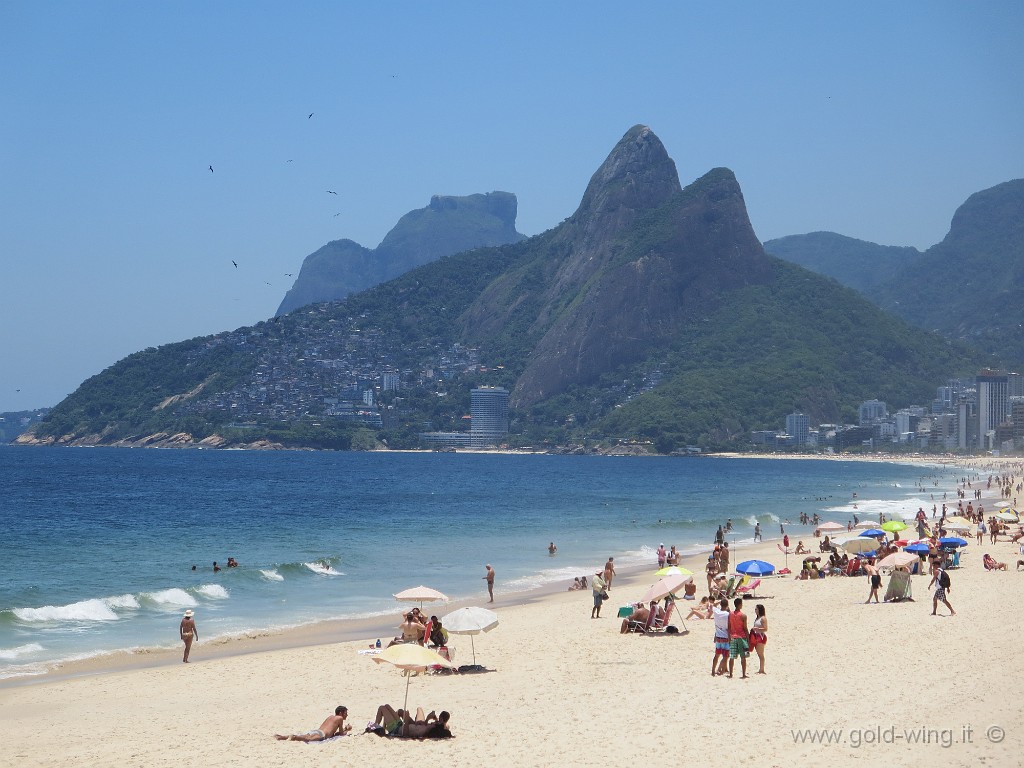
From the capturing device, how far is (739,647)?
623 inches

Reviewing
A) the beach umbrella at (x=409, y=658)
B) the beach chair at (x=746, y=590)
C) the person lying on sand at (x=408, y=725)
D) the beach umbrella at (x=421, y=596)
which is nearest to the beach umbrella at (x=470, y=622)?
the beach umbrella at (x=421, y=596)

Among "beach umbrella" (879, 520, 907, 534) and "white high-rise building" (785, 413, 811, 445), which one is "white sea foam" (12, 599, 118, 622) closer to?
"beach umbrella" (879, 520, 907, 534)

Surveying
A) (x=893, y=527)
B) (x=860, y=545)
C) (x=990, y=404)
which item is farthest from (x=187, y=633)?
(x=990, y=404)

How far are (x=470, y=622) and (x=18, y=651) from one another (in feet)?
31.2

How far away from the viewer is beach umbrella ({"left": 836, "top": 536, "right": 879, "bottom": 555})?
31.9 m

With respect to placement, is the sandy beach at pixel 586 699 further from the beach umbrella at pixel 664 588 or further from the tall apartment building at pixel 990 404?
the tall apartment building at pixel 990 404

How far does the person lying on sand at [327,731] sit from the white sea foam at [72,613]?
13.0m

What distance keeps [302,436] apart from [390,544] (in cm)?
14449

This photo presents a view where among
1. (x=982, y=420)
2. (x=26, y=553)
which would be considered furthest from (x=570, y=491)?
(x=982, y=420)

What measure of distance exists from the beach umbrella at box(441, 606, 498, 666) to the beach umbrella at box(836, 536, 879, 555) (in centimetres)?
1745

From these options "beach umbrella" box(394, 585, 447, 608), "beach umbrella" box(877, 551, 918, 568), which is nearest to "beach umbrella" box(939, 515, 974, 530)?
"beach umbrella" box(877, 551, 918, 568)

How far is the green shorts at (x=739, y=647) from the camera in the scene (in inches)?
622

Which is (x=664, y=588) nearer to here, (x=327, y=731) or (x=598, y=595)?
(x=598, y=595)

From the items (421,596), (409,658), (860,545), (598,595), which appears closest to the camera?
(409,658)
